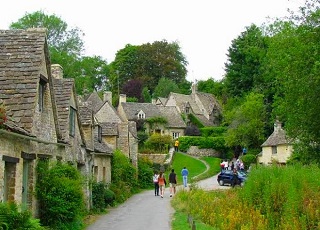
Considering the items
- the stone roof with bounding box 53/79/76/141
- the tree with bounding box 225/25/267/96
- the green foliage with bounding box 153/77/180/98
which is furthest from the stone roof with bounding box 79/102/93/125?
the green foliage with bounding box 153/77/180/98

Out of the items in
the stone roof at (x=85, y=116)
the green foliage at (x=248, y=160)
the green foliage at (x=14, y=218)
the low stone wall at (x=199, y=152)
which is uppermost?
the stone roof at (x=85, y=116)

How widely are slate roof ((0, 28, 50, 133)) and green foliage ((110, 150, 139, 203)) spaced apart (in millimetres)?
18430

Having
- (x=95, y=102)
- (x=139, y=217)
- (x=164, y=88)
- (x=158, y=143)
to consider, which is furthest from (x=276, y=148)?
(x=164, y=88)

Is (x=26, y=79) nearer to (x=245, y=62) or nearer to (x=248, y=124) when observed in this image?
(x=248, y=124)

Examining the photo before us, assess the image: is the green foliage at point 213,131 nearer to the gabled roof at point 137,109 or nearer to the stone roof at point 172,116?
the stone roof at point 172,116

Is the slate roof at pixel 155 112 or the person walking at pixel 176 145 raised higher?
the slate roof at pixel 155 112

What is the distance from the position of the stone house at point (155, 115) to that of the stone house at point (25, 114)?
56279mm

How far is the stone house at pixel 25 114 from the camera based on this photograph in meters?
15.4

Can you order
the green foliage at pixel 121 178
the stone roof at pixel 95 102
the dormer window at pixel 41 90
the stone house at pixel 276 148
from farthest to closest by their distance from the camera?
1. the stone roof at pixel 95 102
2. the stone house at pixel 276 148
3. the green foliage at pixel 121 178
4. the dormer window at pixel 41 90

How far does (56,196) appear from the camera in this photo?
1817 centimetres

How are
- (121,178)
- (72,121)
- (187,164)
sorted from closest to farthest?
(72,121) < (121,178) < (187,164)

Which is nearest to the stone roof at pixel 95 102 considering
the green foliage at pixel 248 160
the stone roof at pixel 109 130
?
the green foliage at pixel 248 160

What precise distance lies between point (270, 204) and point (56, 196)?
8905mm

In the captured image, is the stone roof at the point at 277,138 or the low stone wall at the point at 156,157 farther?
the low stone wall at the point at 156,157
